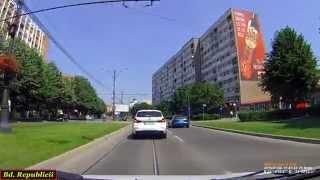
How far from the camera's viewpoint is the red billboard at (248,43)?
16412cm

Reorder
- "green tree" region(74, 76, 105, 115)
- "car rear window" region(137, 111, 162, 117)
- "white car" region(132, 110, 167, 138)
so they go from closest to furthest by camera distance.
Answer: "white car" region(132, 110, 167, 138) < "car rear window" region(137, 111, 162, 117) < "green tree" region(74, 76, 105, 115)

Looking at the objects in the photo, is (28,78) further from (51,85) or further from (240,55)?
(240,55)

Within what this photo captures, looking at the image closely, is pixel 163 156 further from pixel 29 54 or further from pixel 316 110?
pixel 29 54

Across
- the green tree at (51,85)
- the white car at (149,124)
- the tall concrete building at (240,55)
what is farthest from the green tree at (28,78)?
the tall concrete building at (240,55)

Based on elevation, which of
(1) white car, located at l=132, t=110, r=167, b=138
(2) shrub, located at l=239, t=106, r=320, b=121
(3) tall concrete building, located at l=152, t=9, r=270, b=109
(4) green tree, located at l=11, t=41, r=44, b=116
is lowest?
(1) white car, located at l=132, t=110, r=167, b=138

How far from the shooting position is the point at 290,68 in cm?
7225

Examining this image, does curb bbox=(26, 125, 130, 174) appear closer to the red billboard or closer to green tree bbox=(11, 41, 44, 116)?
green tree bbox=(11, 41, 44, 116)

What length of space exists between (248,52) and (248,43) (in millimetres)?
2938

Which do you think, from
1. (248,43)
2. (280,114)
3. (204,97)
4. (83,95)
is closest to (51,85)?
(280,114)

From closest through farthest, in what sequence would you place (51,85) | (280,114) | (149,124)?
1. (149,124)
2. (280,114)
3. (51,85)

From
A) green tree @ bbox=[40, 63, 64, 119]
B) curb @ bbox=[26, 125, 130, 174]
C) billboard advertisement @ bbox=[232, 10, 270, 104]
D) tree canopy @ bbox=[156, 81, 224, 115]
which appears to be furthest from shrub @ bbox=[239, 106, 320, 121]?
billboard advertisement @ bbox=[232, 10, 270, 104]

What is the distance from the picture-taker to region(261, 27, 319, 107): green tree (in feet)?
237

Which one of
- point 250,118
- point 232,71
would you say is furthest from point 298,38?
point 232,71

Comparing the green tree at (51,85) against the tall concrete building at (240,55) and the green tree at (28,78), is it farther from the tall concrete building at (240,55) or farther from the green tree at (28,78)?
the tall concrete building at (240,55)
